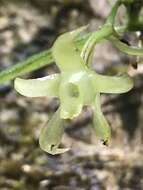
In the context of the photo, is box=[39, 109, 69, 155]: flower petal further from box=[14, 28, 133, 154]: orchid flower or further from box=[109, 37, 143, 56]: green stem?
box=[109, 37, 143, 56]: green stem

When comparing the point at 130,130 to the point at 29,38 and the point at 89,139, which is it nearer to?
the point at 89,139

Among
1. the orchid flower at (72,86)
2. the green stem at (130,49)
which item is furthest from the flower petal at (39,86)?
the green stem at (130,49)

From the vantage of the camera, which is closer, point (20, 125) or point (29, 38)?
point (20, 125)

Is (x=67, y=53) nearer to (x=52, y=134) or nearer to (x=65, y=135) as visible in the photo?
(x=52, y=134)

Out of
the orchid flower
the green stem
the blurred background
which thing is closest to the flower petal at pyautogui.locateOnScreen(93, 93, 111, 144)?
the orchid flower

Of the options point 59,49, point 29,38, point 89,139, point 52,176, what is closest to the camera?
point 59,49

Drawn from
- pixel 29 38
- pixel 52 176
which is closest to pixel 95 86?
pixel 52 176

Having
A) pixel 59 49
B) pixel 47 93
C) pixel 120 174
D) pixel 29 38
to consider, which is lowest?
pixel 120 174
